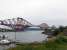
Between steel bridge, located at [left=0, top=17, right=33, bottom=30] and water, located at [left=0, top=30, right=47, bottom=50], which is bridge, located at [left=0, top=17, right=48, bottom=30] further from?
water, located at [left=0, top=30, right=47, bottom=50]

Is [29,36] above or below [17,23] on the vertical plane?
below

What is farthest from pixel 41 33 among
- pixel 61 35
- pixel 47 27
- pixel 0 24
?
pixel 0 24

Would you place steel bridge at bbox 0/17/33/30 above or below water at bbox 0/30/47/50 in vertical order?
above

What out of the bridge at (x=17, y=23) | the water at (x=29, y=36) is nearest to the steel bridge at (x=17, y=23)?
the bridge at (x=17, y=23)

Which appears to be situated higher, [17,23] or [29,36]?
[17,23]

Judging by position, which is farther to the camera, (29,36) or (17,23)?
(17,23)

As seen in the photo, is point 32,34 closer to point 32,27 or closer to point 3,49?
point 32,27

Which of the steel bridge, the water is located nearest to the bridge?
the steel bridge

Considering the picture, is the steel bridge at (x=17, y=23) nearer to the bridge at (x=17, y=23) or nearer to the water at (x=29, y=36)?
the bridge at (x=17, y=23)

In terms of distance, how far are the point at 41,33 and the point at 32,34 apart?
0.72 feet

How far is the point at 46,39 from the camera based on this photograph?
3779mm

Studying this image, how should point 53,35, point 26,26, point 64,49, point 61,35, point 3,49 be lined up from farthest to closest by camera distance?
point 26,26
point 53,35
point 61,35
point 3,49
point 64,49

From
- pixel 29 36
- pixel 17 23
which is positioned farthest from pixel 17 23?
pixel 29 36

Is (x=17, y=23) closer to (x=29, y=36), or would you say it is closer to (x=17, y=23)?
(x=17, y=23)
